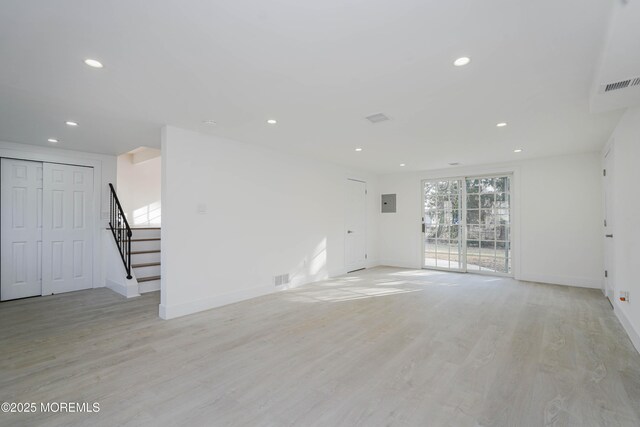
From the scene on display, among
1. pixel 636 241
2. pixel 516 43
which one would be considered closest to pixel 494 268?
pixel 636 241

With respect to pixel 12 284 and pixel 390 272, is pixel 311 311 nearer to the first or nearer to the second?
pixel 390 272

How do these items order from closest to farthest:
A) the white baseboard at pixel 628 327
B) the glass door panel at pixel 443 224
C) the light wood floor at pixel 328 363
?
the light wood floor at pixel 328 363 < the white baseboard at pixel 628 327 < the glass door panel at pixel 443 224

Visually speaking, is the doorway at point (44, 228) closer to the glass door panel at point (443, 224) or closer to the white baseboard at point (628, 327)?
the glass door panel at point (443, 224)

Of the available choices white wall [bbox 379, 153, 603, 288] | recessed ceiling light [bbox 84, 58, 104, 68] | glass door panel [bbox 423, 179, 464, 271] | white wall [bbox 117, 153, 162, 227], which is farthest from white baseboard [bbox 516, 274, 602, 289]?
white wall [bbox 117, 153, 162, 227]

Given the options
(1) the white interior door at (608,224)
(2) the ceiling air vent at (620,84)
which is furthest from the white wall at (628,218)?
(2) the ceiling air vent at (620,84)

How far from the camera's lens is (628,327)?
3.18 meters

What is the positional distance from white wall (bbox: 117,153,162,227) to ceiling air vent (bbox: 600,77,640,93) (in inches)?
311

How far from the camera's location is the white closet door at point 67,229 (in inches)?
193

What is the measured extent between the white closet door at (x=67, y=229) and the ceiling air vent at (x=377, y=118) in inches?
197

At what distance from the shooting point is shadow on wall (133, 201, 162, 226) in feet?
24.9

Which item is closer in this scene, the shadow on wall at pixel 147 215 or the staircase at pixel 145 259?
the staircase at pixel 145 259

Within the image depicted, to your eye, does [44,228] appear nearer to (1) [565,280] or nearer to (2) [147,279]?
(2) [147,279]

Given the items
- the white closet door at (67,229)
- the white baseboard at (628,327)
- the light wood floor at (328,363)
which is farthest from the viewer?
the white closet door at (67,229)

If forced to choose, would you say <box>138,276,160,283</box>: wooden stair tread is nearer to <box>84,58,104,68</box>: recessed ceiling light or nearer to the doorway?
the doorway
